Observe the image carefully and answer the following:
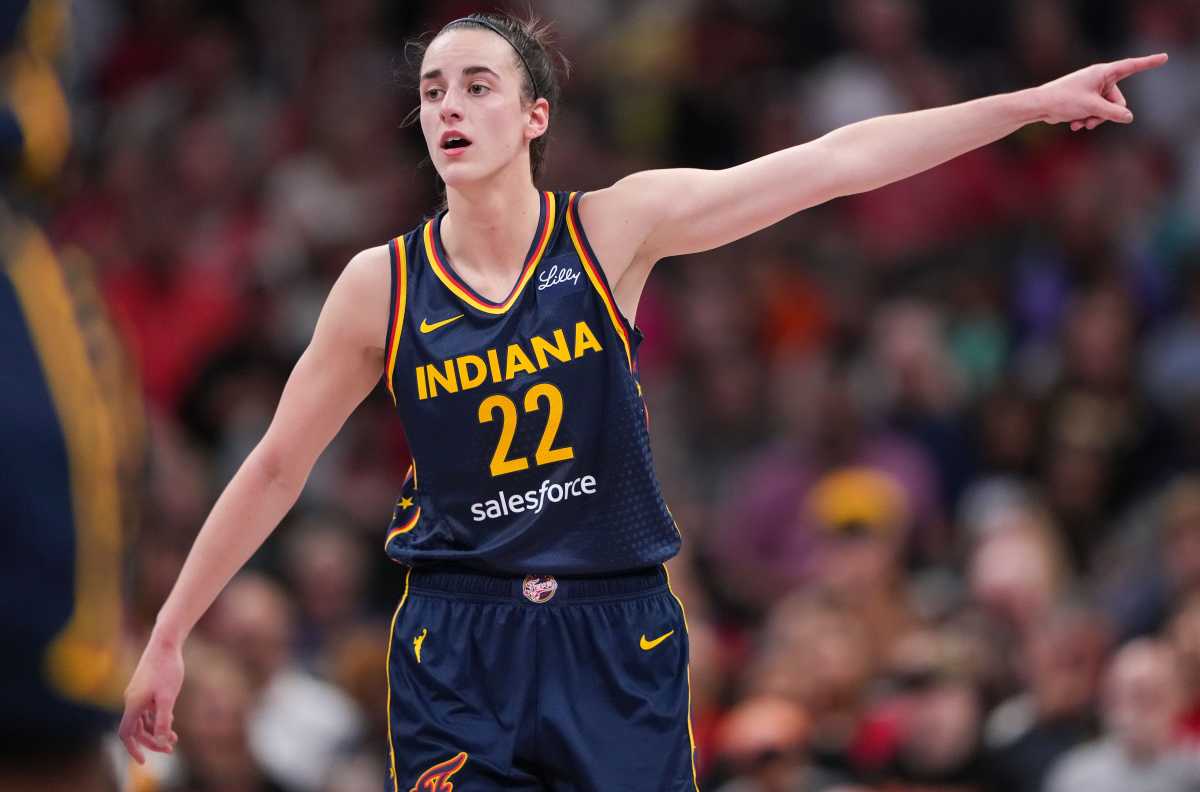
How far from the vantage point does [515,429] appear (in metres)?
4.94

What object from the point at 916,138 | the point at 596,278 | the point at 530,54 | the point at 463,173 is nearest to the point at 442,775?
the point at 596,278

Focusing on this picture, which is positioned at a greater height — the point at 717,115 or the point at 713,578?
the point at 717,115

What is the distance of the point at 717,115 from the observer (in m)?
13.3

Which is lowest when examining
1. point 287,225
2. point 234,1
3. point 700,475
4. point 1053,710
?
point 1053,710

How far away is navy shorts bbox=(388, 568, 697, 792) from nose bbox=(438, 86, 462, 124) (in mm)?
1157

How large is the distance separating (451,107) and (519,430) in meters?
0.85

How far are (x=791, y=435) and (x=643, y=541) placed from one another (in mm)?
6352

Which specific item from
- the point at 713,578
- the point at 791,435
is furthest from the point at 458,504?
the point at 791,435

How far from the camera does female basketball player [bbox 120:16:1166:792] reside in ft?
16.1

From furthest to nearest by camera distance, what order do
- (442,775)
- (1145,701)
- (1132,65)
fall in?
(1145,701) < (1132,65) < (442,775)

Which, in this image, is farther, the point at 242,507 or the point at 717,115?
the point at 717,115

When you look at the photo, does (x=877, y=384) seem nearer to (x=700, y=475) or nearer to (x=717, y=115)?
(x=700, y=475)

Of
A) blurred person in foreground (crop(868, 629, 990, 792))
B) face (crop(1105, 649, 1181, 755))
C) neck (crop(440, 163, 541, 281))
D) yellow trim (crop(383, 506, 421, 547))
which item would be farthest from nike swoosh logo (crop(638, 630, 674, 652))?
blurred person in foreground (crop(868, 629, 990, 792))

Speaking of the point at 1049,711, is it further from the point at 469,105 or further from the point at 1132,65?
the point at 469,105
